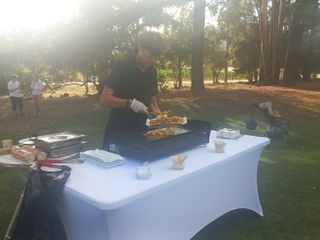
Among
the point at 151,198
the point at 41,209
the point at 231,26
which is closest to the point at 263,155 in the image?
the point at 151,198

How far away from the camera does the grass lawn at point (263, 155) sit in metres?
3.53

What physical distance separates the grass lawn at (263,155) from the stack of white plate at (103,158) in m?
0.60

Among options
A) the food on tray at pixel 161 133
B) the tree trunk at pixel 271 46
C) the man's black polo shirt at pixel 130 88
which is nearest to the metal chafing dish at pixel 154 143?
the food on tray at pixel 161 133

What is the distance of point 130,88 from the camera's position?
309 cm

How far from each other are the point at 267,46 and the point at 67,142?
1974cm

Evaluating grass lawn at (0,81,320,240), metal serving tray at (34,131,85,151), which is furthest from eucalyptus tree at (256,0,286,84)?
metal serving tray at (34,131,85,151)

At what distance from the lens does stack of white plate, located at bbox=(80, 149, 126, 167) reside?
2.40 m

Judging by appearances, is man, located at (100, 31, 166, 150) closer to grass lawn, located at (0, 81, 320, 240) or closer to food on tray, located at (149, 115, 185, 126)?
food on tray, located at (149, 115, 185, 126)

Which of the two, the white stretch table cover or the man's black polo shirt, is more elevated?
the man's black polo shirt

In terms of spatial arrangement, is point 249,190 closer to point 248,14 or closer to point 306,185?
point 306,185

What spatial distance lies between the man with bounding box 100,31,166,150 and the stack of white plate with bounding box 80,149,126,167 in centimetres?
20

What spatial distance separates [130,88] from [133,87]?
1.1 inches

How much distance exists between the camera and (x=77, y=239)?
93.8 inches

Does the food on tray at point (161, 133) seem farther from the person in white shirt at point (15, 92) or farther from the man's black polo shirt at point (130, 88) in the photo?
the person in white shirt at point (15, 92)
